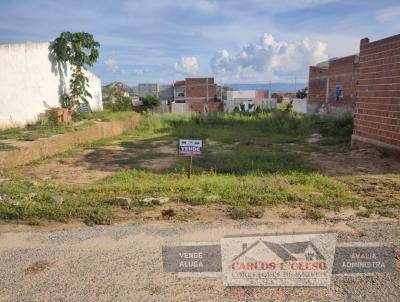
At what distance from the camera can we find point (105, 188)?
4.94 metres

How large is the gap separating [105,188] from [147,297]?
274 centimetres

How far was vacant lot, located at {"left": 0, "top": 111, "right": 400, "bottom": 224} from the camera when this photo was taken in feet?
13.1

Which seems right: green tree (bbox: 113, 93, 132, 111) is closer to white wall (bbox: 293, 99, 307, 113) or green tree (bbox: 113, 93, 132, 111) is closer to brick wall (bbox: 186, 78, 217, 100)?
white wall (bbox: 293, 99, 307, 113)

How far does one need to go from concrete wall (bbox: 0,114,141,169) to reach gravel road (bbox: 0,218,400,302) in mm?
3731

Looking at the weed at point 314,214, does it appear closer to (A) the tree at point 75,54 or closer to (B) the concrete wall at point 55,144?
(B) the concrete wall at point 55,144

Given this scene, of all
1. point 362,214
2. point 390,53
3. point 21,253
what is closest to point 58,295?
point 21,253

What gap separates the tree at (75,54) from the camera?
12516 mm

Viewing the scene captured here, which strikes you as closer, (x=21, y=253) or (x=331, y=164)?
(x=21, y=253)

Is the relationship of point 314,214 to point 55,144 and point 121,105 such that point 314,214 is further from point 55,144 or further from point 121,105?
point 121,105

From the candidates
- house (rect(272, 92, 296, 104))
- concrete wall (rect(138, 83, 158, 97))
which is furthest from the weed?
concrete wall (rect(138, 83, 158, 97))

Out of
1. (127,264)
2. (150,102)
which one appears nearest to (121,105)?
(150,102)

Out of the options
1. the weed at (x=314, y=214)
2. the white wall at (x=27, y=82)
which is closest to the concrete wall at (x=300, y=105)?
the white wall at (x=27, y=82)

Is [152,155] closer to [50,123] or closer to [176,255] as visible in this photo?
[50,123]

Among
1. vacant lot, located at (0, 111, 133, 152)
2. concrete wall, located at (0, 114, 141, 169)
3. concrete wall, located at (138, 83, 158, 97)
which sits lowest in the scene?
concrete wall, located at (0, 114, 141, 169)
